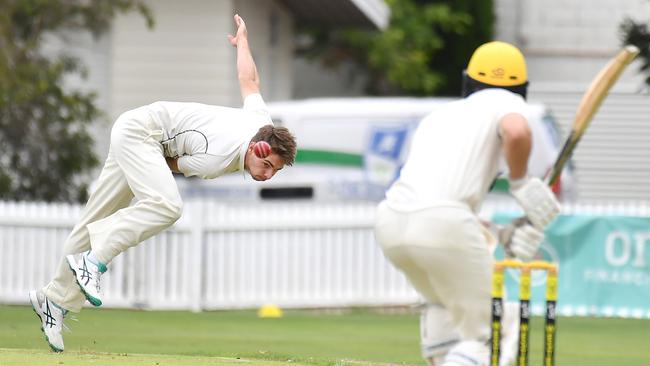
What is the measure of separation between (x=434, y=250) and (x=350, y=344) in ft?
18.5

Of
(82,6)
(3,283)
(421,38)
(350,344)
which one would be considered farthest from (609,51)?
(350,344)

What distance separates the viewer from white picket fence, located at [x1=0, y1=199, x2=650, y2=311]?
16.3 m

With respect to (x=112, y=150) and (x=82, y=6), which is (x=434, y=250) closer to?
(x=112, y=150)

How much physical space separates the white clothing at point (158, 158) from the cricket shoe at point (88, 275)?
0.06m

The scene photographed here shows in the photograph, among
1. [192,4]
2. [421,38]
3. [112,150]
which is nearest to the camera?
[112,150]

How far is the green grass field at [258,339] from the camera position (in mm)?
9156

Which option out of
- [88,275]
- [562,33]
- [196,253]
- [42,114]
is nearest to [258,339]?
[196,253]

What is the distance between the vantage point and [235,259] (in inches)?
646

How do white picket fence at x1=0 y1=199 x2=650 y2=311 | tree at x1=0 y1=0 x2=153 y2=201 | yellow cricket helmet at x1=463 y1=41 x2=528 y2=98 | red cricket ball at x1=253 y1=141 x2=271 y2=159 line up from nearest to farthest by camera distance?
yellow cricket helmet at x1=463 y1=41 x2=528 y2=98 → red cricket ball at x1=253 y1=141 x2=271 y2=159 → white picket fence at x1=0 y1=199 x2=650 y2=311 → tree at x1=0 y1=0 x2=153 y2=201

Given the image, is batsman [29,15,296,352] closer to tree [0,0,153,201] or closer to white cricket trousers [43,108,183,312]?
white cricket trousers [43,108,183,312]

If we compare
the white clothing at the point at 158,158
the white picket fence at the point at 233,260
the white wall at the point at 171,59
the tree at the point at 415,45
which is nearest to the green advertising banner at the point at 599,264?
the white picket fence at the point at 233,260

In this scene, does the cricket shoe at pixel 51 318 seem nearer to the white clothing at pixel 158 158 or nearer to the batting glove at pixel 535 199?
the white clothing at pixel 158 158

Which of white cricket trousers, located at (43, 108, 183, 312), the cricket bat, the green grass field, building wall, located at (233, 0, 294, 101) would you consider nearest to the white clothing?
white cricket trousers, located at (43, 108, 183, 312)

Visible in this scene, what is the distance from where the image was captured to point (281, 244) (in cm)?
1644
